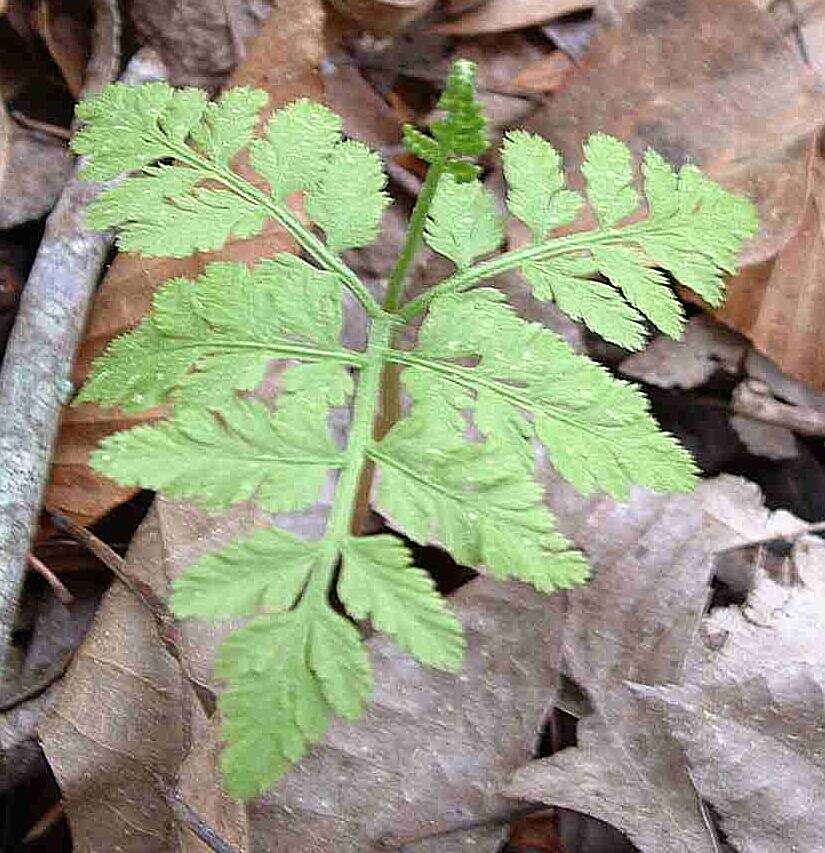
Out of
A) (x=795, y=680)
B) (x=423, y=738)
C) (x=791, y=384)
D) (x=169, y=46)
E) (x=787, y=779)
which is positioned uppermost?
(x=169, y=46)

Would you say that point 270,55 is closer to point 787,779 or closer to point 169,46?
point 169,46

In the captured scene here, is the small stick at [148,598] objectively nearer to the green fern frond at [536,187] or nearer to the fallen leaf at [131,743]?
the fallen leaf at [131,743]

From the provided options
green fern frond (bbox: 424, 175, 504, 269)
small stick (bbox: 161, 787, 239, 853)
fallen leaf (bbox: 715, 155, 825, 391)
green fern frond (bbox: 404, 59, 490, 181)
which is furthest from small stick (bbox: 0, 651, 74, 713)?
fallen leaf (bbox: 715, 155, 825, 391)

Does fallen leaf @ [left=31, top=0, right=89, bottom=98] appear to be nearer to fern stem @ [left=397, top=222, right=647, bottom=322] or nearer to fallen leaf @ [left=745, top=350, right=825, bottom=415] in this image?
fern stem @ [left=397, top=222, right=647, bottom=322]

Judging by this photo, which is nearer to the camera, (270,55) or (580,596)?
(580,596)

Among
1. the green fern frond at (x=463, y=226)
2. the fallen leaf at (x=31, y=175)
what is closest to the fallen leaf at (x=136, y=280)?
the fallen leaf at (x=31, y=175)

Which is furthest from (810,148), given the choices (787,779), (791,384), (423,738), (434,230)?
(423,738)
